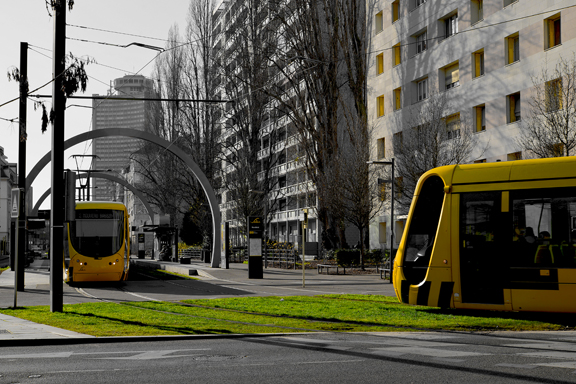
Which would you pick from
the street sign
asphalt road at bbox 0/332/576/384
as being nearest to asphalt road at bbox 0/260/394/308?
the street sign

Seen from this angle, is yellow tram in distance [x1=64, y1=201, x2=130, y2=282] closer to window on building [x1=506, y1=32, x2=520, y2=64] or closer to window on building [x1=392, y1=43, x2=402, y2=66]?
window on building [x1=506, y1=32, x2=520, y2=64]

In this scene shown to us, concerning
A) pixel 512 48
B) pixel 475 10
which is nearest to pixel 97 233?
pixel 512 48

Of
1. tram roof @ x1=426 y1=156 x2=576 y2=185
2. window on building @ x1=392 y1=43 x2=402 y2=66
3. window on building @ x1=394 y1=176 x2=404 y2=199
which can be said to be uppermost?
window on building @ x1=392 y1=43 x2=402 y2=66

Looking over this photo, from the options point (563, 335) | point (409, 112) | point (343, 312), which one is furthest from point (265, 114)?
point (563, 335)

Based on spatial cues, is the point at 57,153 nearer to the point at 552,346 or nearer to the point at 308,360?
the point at 308,360

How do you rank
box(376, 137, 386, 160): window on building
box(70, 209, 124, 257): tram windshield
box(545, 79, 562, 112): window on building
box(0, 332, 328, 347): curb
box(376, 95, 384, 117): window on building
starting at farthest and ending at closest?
box(376, 95, 384, 117): window on building → box(376, 137, 386, 160): window on building → box(70, 209, 124, 257): tram windshield → box(545, 79, 562, 112): window on building → box(0, 332, 328, 347): curb

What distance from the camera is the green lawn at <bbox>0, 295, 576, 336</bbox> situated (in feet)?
36.7

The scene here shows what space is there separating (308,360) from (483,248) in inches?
232

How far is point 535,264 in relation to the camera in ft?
39.5

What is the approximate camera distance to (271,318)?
12.8m

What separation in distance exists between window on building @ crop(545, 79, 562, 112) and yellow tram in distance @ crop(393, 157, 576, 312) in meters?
11.4

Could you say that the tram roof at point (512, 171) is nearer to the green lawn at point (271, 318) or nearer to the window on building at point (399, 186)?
the green lawn at point (271, 318)

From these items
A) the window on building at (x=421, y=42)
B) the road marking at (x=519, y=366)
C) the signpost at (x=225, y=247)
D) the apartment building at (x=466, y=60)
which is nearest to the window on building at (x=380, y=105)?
the apartment building at (x=466, y=60)

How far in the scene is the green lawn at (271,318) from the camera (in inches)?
440
